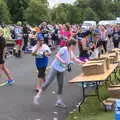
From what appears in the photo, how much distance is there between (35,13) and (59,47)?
46.0 metres

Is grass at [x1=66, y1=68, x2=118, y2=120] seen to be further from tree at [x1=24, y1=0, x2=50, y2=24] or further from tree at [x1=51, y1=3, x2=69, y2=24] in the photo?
tree at [x1=51, y1=3, x2=69, y2=24]

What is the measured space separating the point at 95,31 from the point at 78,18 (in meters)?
72.5

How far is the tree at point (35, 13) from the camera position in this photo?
77.1m

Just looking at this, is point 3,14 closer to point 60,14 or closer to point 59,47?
point 60,14

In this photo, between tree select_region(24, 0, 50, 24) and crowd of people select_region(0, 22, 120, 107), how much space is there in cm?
3885

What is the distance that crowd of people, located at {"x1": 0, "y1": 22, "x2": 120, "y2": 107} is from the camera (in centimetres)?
1264

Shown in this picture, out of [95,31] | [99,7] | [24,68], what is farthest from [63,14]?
[24,68]

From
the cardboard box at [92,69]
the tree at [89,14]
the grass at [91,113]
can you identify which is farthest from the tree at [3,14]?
the cardboard box at [92,69]

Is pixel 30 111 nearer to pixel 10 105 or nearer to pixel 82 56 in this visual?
pixel 10 105

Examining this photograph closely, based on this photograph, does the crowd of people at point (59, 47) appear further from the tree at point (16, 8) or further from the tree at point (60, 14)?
the tree at point (60, 14)

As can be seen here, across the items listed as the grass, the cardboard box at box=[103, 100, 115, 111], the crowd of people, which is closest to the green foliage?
the crowd of people

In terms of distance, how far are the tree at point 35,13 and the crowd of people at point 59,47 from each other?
38.9m

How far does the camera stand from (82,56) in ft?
68.8

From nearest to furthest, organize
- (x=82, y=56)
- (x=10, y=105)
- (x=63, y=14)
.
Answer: (x=10, y=105) → (x=82, y=56) → (x=63, y=14)
